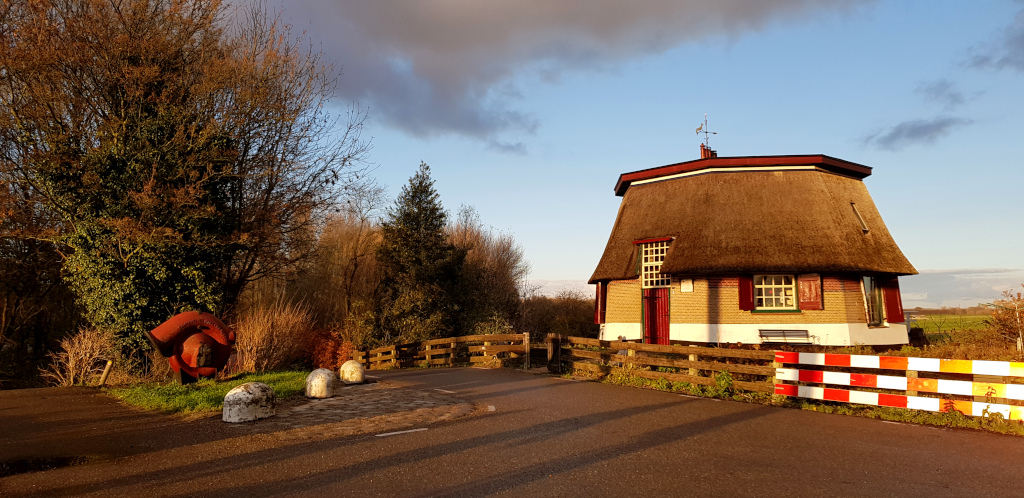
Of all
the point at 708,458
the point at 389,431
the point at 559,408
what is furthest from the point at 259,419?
the point at 708,458

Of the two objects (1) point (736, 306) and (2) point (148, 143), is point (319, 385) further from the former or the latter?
(1) point (736, 306)

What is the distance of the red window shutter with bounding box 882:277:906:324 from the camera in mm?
21781

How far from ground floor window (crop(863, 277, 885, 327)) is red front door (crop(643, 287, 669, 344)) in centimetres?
660

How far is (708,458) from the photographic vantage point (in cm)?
693

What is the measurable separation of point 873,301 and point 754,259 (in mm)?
4908

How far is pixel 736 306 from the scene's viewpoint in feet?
67.9

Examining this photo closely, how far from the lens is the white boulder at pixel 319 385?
453 inches

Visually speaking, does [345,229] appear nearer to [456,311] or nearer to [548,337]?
[456,311]

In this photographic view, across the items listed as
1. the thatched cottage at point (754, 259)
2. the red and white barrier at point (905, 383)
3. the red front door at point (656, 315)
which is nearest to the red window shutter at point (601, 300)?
the thatched cottage at point (754, 259)

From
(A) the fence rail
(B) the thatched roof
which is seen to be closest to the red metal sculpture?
(A) the fence rail

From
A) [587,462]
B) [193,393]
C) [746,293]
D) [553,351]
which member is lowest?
[587,462]

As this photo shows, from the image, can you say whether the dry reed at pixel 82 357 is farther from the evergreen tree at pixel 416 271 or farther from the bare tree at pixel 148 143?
the evergreen tree at pixel 416 271

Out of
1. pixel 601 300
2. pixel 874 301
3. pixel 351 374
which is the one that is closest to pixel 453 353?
pixel 601 300

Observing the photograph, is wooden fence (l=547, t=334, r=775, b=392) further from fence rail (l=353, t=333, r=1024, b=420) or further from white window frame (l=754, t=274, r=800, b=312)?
white window frame (l=754, t=274, r=800, b=312)
